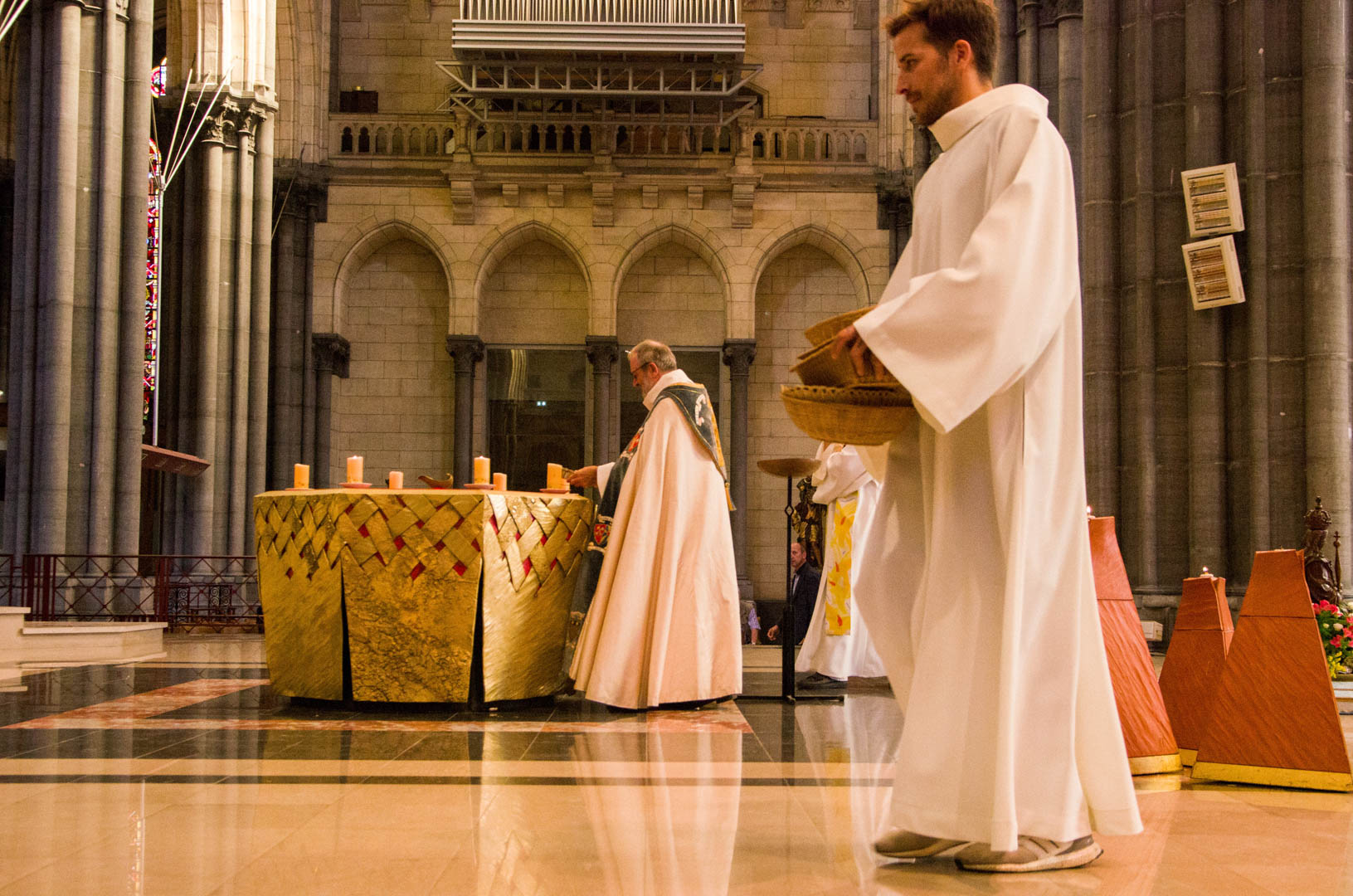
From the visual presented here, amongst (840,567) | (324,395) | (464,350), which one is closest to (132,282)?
(324,395)

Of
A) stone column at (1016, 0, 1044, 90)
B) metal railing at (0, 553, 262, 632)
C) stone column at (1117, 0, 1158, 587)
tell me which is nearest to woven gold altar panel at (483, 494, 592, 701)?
metal railing at (0, 553, 262, 632)

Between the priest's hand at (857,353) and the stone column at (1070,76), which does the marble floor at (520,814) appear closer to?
the priest's hand at (857,353)

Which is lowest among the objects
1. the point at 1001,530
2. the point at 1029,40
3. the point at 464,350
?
the point at 1001,530

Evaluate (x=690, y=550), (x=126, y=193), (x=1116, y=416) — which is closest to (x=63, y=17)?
(x=126, y=193)

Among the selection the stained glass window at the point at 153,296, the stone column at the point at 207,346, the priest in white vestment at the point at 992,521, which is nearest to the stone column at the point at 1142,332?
the priest in white vestment at the point at 992,521

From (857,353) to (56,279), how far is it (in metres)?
11.9

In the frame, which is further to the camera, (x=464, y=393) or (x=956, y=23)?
(x=464, y=393)

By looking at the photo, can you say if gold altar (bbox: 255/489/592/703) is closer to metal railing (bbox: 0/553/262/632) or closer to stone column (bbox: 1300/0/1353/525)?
metal railing (bbox: 0/553/262/632)

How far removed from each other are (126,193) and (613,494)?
9114mm

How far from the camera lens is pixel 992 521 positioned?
2.70m

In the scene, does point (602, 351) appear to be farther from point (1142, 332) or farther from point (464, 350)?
point (1142, 332)

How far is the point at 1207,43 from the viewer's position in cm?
944

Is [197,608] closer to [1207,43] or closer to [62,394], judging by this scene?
[62,394]

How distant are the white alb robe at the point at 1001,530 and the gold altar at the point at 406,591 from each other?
10.8 feet
